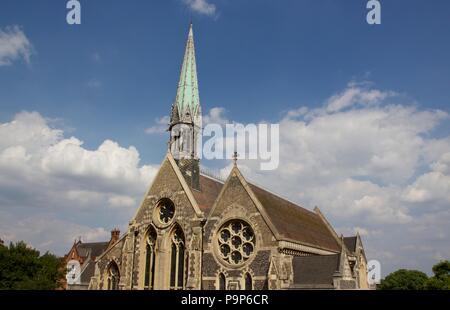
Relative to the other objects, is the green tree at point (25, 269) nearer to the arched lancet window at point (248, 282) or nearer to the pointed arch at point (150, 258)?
the pointed arch at point (150, 258)

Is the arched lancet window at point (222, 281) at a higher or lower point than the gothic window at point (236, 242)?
lower

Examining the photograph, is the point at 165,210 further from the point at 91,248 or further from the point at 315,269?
the point at 91,248

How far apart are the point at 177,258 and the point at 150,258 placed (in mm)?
3225

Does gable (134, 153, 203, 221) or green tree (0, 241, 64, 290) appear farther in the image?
green tree (0, 241, 64, 290)

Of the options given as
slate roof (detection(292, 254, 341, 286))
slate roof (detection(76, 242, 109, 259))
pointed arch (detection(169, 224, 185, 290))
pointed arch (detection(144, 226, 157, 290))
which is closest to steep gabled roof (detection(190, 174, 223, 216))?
pointed arch (detection(169, 224, 185, 290))

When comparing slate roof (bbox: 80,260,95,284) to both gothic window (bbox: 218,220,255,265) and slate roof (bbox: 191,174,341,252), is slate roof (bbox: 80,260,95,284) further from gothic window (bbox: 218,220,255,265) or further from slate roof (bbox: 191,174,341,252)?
gothic window (bbox: 218,220,255,265)

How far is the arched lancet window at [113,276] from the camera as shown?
43875mm

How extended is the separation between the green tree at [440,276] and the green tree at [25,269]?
47.0 m

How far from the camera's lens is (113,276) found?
44.1 metres

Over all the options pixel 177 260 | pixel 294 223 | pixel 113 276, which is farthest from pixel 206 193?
pixel 113 276

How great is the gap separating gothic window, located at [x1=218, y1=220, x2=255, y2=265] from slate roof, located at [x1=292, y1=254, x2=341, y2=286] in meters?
3.83

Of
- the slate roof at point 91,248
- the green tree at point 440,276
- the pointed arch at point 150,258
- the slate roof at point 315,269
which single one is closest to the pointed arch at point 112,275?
the pointed arch at point 150,258

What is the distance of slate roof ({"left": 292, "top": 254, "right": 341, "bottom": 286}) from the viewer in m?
33.0

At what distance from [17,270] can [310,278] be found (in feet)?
107
